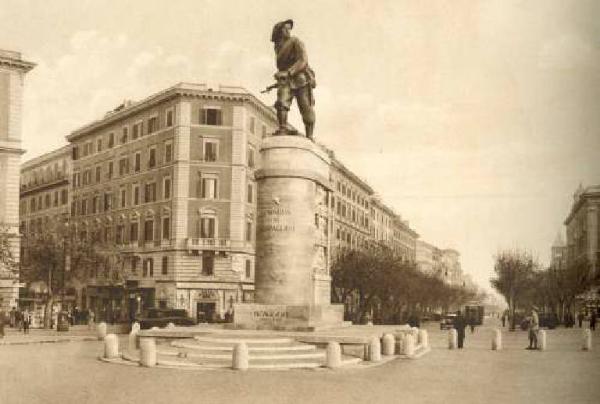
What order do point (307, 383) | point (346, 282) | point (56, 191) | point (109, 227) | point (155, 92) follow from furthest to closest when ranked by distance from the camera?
1. point (56, 191)
2. point (109, 227)
3. point (155, 92)
4. point (346, 282)
5. point (307, 383)

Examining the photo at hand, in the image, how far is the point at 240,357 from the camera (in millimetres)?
18562

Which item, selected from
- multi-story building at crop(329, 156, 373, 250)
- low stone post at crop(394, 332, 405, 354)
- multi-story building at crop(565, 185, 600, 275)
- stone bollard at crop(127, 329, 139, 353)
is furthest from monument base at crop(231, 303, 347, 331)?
multi-story building at crop(329, 156, 373, 250)

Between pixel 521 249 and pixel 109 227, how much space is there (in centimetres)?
4078

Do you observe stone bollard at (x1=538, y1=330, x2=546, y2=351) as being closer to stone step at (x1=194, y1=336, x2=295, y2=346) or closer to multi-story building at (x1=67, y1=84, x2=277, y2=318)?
stone step at (x1=194, y1=336, x2=295, y2=346)

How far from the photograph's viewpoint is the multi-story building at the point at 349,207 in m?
80.6

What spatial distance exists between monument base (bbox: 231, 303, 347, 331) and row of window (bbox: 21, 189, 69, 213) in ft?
191

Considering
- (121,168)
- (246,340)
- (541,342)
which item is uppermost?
(121,168)

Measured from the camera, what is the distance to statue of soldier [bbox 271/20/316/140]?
24172 millimetres

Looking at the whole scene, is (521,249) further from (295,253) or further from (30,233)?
(295,253)

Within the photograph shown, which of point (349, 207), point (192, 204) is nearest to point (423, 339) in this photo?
point (192, 204)

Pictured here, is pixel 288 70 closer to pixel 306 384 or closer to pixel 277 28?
pixel 277 28

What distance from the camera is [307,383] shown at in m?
16.6

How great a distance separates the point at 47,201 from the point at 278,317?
6461 centimetres

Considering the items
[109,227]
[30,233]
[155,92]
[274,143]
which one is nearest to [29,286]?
[109,227]
